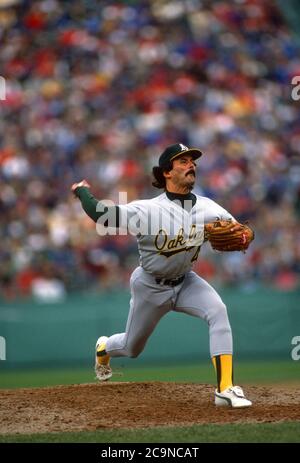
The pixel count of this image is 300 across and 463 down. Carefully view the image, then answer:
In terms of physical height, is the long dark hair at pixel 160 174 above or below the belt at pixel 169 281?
above

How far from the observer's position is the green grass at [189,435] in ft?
15.5

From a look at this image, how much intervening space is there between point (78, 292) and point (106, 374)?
515 cm

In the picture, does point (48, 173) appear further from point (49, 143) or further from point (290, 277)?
point (290, 277)

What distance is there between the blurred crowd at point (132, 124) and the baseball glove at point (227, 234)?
5890 millimetres

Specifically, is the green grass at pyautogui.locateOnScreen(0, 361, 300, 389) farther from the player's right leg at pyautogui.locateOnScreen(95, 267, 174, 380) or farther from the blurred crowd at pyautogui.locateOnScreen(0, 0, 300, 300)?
the player's right leg at pyautogui.locateOnScreen(95, 267, 174, 380)

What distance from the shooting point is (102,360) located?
22.2 feet

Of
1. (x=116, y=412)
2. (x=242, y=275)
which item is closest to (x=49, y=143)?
(x=242, y=275)

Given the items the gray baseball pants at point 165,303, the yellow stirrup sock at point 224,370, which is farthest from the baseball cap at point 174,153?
the yellow stirrup sock at point 224,370

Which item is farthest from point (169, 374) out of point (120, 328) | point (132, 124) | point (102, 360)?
point (132, 124)

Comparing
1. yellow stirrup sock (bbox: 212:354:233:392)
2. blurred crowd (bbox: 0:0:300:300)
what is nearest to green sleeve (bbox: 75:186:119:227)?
yellow stirrup sock (bbox: 212:354:233:392)

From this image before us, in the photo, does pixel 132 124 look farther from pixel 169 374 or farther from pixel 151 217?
pixel 151 217

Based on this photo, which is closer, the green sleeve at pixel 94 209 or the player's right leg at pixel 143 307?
the green sleeve at pixel 94 209

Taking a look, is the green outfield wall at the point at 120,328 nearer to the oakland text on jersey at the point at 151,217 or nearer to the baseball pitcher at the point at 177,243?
the baseball pitcher at the point at 177,243

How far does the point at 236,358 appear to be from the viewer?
11.8m
